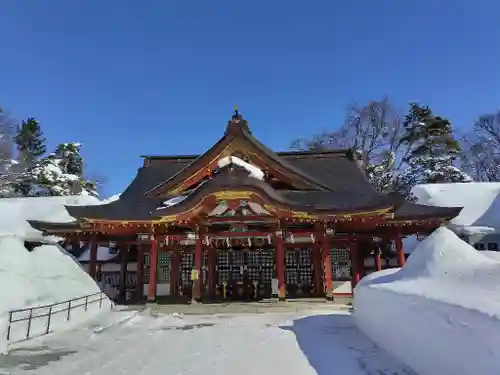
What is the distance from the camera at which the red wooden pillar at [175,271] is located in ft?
59.0

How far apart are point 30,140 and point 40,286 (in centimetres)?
4172

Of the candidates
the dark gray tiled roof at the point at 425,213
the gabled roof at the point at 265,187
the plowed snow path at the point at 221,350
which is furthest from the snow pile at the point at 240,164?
the plowed snow path at the point at 221,350

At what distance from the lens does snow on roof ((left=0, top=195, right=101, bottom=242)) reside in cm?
2361

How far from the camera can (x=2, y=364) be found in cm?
647

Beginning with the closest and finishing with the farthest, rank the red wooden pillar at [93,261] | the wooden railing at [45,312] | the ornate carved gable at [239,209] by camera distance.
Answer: the wooden railing at [45,312], the ornate carved gable at [239,209], the red wooden pillar at [93,261]

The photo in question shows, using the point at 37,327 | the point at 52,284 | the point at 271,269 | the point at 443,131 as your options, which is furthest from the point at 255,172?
the point at 443,131

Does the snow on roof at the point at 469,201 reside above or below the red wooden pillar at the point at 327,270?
above

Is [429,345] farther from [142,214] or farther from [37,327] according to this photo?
[142,214]

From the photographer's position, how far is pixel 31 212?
25.7 metres

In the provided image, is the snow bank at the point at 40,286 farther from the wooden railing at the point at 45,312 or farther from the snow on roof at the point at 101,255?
the snow on roof at the point at 101,255

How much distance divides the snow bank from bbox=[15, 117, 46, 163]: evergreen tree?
122ft

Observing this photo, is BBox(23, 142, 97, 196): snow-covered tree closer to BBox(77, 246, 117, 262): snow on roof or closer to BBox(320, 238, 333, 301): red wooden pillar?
BBox(77, 246, 117, 262): snow on roof

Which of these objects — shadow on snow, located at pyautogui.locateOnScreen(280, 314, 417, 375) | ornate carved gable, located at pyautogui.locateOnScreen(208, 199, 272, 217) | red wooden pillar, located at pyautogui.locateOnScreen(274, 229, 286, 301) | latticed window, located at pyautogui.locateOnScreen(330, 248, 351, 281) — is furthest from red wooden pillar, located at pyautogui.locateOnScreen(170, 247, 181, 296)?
shadow on snow, located at pyautogui.locateOnScreen(280, 314, 417, 375)

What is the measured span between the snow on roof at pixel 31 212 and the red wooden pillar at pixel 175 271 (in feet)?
31.9
